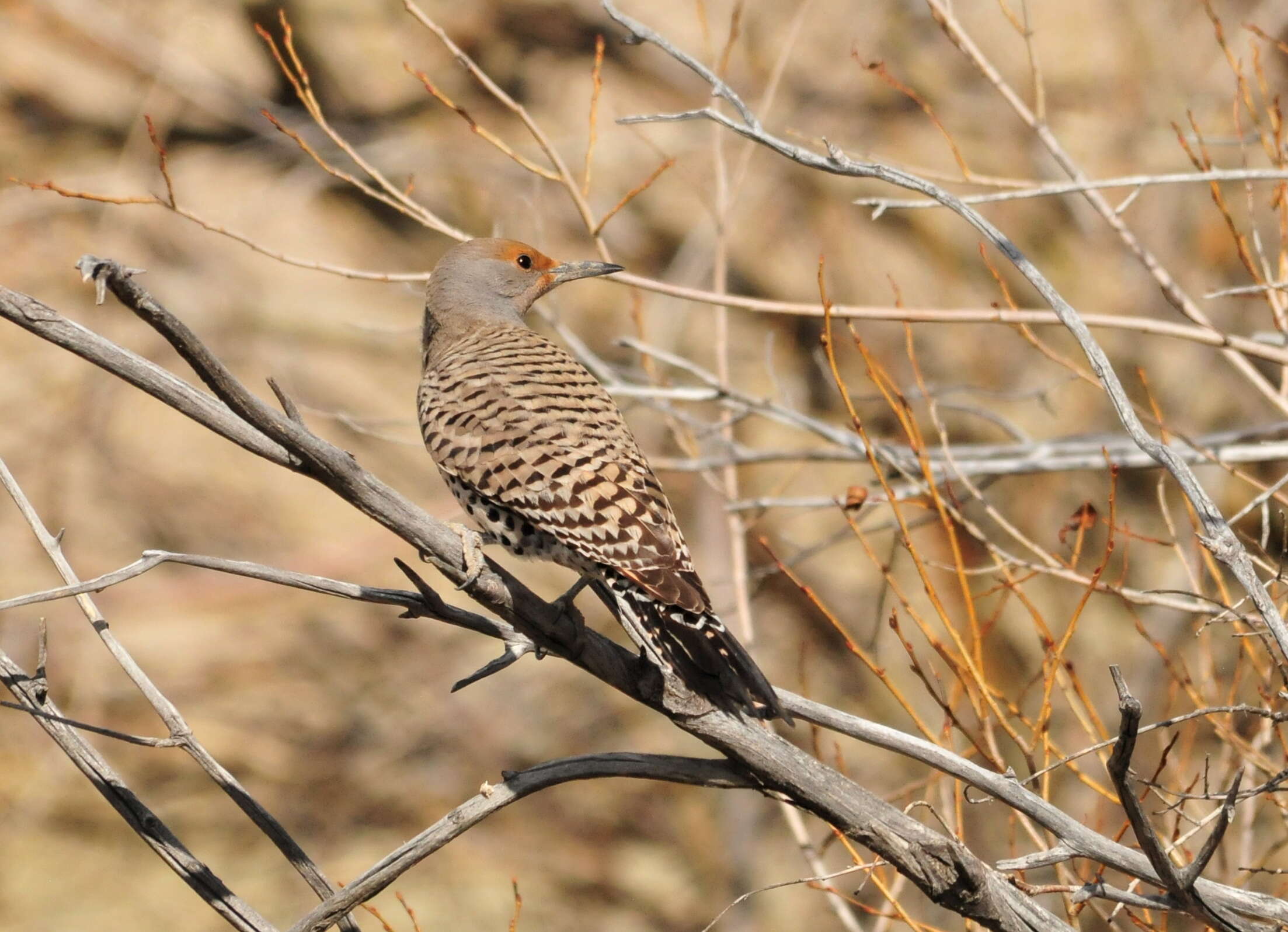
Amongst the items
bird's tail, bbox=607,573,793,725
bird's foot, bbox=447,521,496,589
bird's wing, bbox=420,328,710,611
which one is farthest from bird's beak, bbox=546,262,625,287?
bird's foot, bbox=447,521,496,589

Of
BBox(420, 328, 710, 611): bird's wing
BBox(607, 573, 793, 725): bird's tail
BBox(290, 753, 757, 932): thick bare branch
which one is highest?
BBox(420, 328, 710, 611): bird's wing

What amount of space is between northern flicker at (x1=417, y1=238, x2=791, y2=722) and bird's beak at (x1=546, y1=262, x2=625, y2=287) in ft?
0.04

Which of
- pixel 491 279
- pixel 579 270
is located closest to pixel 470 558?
pixel 579 270

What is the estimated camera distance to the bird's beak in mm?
4414

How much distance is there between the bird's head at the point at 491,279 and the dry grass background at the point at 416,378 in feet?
6.82

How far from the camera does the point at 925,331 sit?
8320mm

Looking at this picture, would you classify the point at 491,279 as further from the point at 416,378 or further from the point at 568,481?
the point at 416,378

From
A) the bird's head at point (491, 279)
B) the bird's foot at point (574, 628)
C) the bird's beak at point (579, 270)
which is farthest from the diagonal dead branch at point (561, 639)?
the bird's head at point (491, 279)

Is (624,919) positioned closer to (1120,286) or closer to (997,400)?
(997,400)

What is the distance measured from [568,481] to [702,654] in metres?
0.76

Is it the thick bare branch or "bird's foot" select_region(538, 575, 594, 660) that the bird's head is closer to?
"bird's foot" select_region(538, 575, 594, 660)

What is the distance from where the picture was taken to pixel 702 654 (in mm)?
3111

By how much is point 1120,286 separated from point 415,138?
4.78m

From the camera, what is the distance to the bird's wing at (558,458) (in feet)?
11.1
